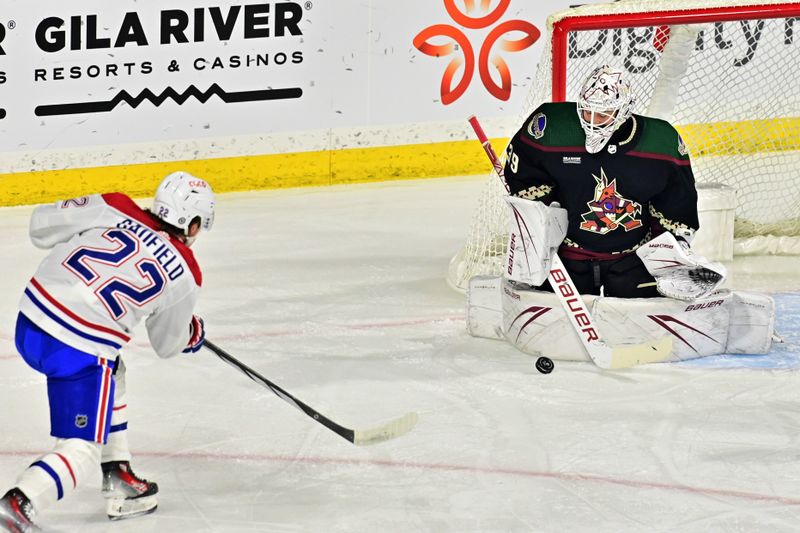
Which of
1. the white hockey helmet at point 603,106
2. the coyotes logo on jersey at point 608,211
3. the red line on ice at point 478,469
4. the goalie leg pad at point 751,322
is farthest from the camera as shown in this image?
the goalie leg pad at point 751,322

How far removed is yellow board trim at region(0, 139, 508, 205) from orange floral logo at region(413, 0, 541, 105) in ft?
0.90

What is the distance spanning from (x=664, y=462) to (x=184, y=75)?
3.65m

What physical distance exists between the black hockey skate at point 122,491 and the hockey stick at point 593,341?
5.44ft

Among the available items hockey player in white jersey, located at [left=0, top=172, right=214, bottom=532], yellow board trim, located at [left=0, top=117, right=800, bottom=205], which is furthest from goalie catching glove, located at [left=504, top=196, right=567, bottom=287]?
yellow board trim, located at [left=0, top=117, right=800, bottom=205]

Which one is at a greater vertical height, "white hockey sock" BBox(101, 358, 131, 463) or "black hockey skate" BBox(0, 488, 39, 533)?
"white hockey sock" BBox(101, 358, 131, 463)

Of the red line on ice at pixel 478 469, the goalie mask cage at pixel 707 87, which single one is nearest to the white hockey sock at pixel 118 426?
the red line on ice at pixel 478 469

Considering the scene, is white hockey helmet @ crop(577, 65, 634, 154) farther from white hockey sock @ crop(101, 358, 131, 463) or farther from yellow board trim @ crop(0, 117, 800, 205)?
yellow board trim @ crop(0, 117, 800, 205)

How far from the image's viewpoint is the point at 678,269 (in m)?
4.55

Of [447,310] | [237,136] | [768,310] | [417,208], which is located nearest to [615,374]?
[768,310]

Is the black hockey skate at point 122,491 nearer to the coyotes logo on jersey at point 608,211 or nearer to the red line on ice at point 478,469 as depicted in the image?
the red line on ice at point 478,469

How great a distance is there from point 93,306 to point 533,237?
5.90ft

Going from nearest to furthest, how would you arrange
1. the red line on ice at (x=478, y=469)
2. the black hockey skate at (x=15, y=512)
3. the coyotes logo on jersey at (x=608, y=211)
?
the black hockey skate at (x=15, y=512), the red line on ice at (x=478, y=469), the coyotes logo on jersey at (x=608, y=211)

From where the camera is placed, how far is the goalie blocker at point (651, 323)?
4.60m

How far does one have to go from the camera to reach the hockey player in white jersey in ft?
10.2
